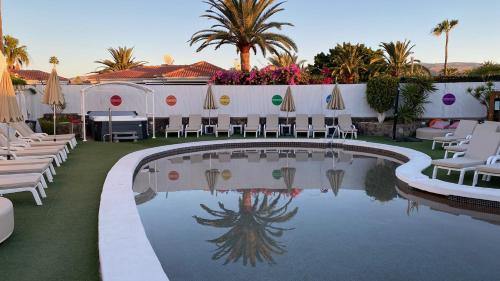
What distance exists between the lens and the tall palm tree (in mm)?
41319

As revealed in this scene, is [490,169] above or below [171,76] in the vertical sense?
below

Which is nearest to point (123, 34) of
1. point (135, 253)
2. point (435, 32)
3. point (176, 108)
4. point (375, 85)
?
point (176, 108)

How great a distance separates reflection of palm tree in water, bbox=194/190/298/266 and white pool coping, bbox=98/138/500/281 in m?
1.06

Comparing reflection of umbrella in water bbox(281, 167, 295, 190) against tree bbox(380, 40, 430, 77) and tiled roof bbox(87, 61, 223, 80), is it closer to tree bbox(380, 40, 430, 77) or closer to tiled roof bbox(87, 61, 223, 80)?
tiled roof bbox(87, 61, 223, 80)

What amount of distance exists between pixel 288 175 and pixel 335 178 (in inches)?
43.3

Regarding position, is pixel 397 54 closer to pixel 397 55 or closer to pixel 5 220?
pixel 397 55

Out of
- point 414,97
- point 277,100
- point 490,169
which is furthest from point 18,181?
point 414,97

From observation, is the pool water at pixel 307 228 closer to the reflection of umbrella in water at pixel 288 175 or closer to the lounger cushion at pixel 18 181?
the reflection of umbrella in water at pixel 288 175

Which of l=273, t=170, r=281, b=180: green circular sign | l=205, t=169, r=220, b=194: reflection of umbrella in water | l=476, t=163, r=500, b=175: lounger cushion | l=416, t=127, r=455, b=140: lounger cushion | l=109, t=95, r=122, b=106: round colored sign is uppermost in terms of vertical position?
l=109, t=95, r=122, b=106: round colored sign

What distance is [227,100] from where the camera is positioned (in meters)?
18.5

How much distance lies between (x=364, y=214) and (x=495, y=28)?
69.7ft

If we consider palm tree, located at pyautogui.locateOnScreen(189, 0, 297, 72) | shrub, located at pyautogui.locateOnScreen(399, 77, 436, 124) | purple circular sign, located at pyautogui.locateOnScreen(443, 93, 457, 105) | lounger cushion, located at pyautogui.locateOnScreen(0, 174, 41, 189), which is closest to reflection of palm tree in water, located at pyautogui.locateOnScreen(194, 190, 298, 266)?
lounger cushion, located at pyautogui.locateOnScreen(0, 174, 41, 189)

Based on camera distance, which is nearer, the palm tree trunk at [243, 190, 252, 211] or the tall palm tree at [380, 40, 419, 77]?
the palm tree trunk at [243, 190, 252, 211]

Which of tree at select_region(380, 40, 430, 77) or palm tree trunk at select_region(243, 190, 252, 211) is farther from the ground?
tree at select_region(380, 40, 430, 77)
